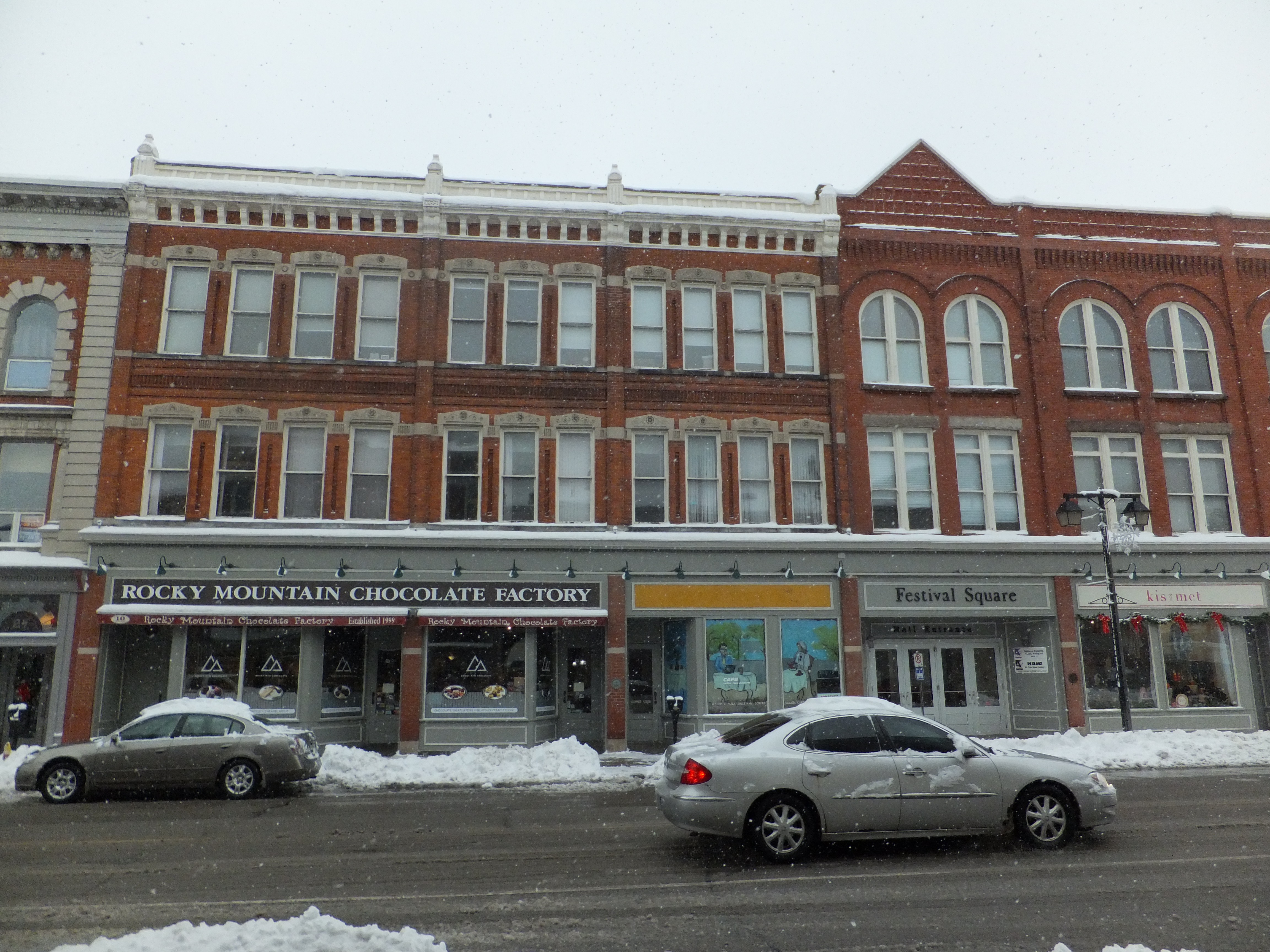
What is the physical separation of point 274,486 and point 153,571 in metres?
3.04

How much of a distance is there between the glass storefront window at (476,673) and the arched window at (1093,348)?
1593 centimetres

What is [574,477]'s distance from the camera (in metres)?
21.2

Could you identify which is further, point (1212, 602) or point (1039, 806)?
point (1212, 602)

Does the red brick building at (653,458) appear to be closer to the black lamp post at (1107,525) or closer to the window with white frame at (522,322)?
the window with white frame at (522,322)

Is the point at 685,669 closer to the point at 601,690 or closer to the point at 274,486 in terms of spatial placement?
the point at 601,690

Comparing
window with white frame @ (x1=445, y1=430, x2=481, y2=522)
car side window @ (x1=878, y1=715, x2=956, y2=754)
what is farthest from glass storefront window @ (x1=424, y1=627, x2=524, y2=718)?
car side window @ (x1=878, y1=715, x2=956, y2=754)

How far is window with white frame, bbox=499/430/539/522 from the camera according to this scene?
20.9 meters

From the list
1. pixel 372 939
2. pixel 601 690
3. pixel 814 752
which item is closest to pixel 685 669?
pixel 601 690

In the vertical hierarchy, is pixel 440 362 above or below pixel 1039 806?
above

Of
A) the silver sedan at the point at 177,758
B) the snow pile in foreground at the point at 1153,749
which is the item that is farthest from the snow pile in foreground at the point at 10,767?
the snow pile in foreground at the point at 1153,749

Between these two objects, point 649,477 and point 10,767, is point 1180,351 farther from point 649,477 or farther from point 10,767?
point 10,767

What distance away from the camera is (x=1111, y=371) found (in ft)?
77.4

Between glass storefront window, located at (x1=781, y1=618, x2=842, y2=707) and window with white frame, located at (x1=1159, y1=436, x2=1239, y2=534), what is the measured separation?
32.1 ft

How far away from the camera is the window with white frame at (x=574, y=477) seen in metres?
21.1
